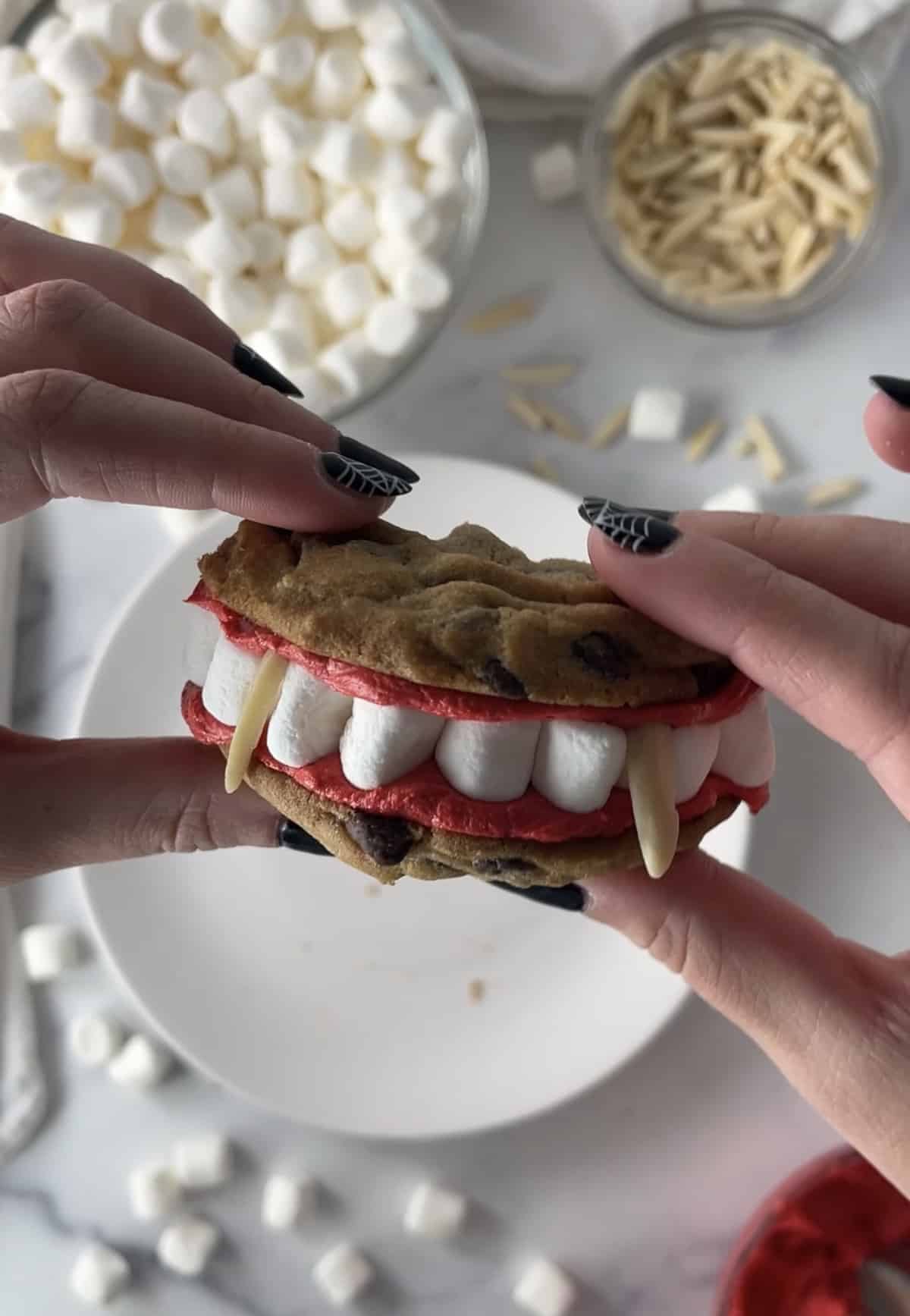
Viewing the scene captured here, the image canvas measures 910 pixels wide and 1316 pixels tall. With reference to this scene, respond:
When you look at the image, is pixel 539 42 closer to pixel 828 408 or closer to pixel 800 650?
pixel 828 408

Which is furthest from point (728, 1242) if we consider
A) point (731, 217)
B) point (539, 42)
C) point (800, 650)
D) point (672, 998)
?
point (539, 42)

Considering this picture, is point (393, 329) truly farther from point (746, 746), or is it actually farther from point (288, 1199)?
point (288, 1199)

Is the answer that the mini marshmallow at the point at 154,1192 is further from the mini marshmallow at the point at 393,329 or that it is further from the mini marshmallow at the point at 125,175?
the mini marshmallow at the point at 125,175

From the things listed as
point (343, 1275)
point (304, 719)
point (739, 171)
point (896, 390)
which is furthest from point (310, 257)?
point (343, 1275)

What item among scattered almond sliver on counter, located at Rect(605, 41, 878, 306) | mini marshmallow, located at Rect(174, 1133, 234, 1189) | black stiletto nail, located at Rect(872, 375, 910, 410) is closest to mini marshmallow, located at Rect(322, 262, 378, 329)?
scattered almond sliver on counter, located at Rect(605, 41, 878, 306)

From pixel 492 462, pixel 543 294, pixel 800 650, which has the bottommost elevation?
pixel 492 462

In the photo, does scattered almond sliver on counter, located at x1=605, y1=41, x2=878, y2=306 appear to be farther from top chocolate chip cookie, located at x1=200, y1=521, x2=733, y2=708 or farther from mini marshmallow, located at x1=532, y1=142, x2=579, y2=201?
top chocolate chip cookie, located at x1=200, y1=521, x2=733, y2=708
